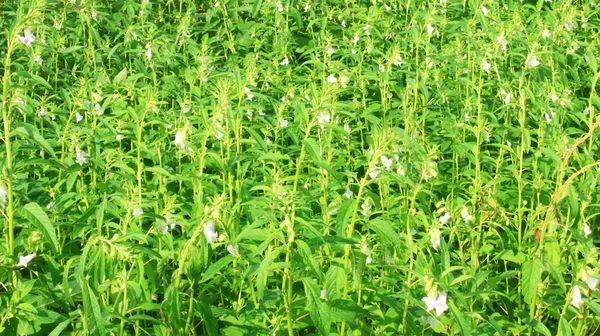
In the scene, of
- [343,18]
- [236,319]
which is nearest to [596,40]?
[343,18]

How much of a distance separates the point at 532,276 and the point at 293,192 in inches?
38.2

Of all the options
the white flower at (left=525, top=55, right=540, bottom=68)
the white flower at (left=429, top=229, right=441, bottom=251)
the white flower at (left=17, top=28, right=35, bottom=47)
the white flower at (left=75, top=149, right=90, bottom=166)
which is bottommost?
the white flower at (left=525, top=55, right=540, bottom=68)

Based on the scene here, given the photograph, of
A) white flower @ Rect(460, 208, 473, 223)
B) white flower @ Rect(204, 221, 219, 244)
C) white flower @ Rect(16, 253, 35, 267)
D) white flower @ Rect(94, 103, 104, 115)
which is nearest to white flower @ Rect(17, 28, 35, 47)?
white flower @ Rect(16, 253, 35, 267)

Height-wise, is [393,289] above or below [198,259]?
below

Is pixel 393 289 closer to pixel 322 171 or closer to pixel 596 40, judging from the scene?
pixel 322 171

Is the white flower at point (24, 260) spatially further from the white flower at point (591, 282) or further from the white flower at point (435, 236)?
the white flower at point (591, 282)

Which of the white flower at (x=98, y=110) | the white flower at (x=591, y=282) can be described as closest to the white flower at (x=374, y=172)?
the white flower at (x=591, y=282)

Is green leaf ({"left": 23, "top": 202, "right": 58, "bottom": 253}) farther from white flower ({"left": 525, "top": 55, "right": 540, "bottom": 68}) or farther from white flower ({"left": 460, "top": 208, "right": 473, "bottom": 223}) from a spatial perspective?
white flower ({"left": 525, "top": 55, "right": 540, "bottom": 68})

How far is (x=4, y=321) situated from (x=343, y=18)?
4.93 meters

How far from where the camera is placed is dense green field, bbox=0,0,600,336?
8.85 ft

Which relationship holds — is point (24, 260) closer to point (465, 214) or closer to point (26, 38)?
point (26, 38)

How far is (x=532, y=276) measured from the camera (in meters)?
2.88

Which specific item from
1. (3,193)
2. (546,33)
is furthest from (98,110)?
(546,33)

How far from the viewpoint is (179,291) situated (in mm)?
2701
